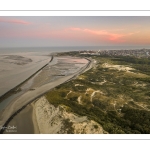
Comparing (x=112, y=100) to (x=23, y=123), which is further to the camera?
(x=112, y=100)

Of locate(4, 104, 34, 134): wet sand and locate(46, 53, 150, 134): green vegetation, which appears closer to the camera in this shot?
locate(4, 104, 34, 134): wet sand

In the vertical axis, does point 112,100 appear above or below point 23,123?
above

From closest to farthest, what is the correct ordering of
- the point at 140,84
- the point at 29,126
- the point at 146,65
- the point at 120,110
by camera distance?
1. the point at 29,126
2. the point at 120,110
3. the point at 140,84
4. the point at 146,65

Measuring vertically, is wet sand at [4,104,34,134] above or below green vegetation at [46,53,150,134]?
below

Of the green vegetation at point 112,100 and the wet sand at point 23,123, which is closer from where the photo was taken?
the wet sand at point 23,123

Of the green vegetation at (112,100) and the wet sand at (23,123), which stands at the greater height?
the green vegetation at (112,100)
